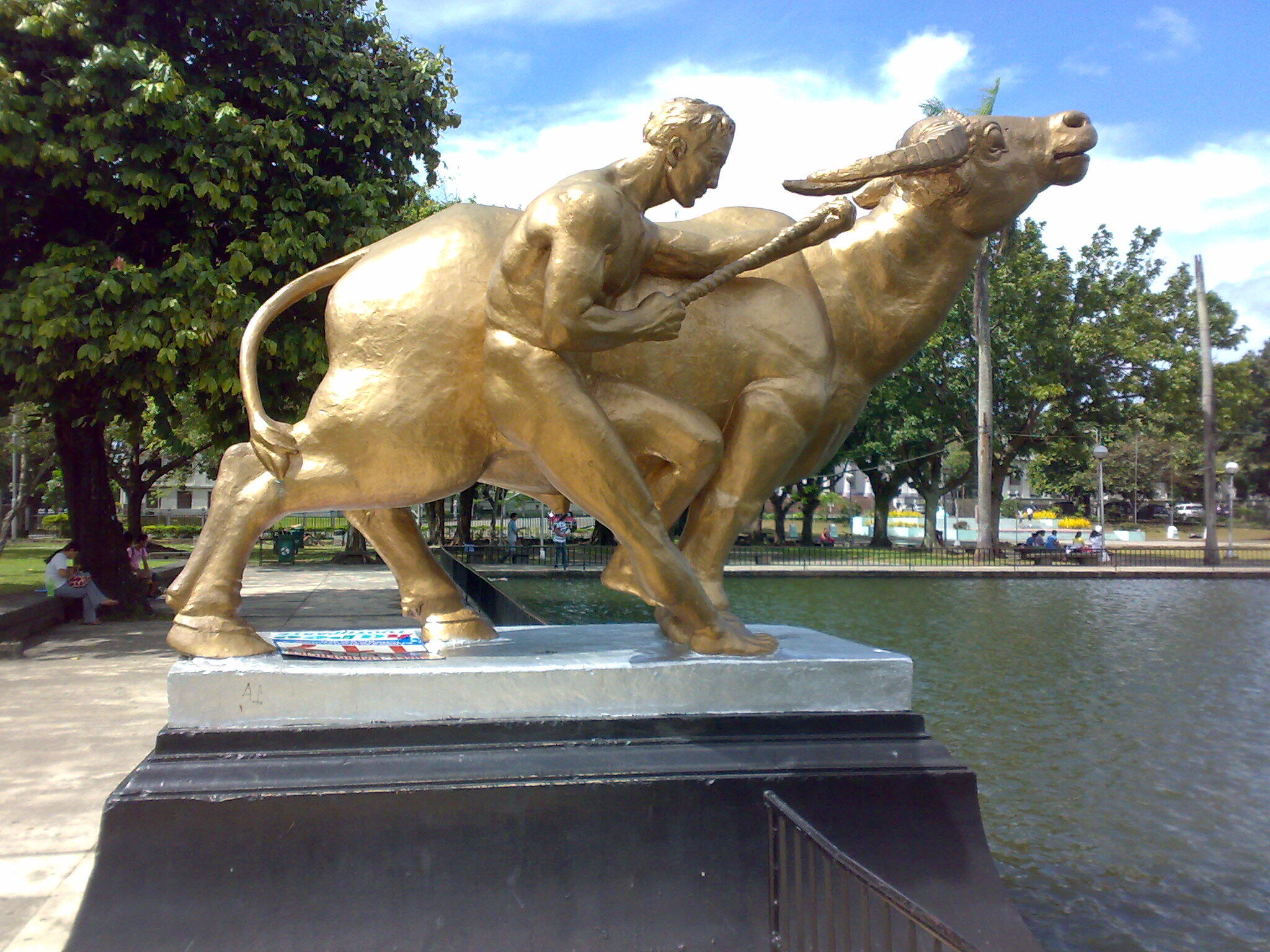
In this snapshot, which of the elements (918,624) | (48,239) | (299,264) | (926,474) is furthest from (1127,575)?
(48,239)

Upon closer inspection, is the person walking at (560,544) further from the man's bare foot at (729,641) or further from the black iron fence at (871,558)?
the man's bare foot at (729,641)

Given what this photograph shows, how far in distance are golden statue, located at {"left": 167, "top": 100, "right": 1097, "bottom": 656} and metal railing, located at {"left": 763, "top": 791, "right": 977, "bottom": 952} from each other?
0.64 metres

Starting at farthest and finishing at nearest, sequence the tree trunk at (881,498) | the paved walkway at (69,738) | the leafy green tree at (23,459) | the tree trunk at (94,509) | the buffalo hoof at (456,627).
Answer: the tree trunk at (881,498) → the leafy green tree at (23,459) → the tree trunk at (94,509) → the buffalo hoof at (456,627) → the paved walkway at (69,738)

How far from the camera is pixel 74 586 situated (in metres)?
12.2

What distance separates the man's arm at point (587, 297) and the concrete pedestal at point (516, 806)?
3.19 ft

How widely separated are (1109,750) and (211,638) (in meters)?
4.49

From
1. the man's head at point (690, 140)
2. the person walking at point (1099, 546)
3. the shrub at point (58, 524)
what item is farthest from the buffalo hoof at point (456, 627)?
the shrub at point (58, 524)

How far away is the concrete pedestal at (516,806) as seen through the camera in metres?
2.54

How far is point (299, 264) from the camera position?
362 inches

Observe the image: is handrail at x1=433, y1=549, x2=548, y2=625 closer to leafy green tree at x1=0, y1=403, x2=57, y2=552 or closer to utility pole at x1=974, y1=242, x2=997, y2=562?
utility pole at x1=974, y1=242, x2=997, y2=562

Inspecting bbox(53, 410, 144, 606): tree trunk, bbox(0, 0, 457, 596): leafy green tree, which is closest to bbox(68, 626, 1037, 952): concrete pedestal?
bbox(0, 0, 457, 596): leafy green tree

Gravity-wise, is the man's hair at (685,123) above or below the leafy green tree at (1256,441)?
below

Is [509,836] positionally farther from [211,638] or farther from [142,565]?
[142,565]

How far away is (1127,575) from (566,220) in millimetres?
18541
